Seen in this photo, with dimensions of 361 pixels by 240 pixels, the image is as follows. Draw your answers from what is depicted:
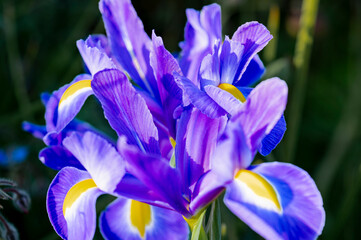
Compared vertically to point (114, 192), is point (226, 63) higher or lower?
higher

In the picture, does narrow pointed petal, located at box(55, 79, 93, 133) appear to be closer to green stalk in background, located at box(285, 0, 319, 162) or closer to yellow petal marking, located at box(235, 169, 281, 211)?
yellow petal marking, located at box(235, 169, 281, 211)

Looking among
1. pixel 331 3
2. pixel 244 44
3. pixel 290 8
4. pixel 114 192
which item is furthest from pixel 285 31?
pixel 114 192

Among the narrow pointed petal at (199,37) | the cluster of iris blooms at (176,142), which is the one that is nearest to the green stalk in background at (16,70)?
the cluster of iris blooms at (176,142)

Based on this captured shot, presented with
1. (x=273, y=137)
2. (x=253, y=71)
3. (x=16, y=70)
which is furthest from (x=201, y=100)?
(x=16, y=70)

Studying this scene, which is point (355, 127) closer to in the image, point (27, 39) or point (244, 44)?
point (244, 44)

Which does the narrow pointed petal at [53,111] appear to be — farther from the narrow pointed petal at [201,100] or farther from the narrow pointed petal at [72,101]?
the narrow pointed petal at [201,100]
